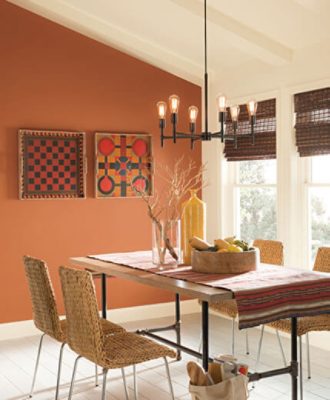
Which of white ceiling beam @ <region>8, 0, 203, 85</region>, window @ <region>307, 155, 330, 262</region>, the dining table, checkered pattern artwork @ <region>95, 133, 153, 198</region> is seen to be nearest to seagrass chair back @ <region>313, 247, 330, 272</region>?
the dining table

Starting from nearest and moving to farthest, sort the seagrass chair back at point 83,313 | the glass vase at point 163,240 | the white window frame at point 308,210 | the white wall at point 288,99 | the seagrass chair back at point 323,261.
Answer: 1. the seagrass chair back at point 83,313
2. the glass vase at point 163,240
3. the seagrass chair back at point 323,261
4. the white wall at point 288,99
5. the white window frame at point 308,210

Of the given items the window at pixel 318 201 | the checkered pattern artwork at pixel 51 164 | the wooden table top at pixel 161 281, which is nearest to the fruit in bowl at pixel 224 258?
the wooden table top at pixel 161 281

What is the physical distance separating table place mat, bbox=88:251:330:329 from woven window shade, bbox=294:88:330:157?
5.16ft

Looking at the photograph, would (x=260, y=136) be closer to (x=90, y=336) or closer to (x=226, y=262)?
(x=226, y=262)

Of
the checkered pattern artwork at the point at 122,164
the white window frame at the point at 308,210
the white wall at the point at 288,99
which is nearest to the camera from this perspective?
the white wall at the point at 288,99

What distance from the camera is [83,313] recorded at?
3141 mm

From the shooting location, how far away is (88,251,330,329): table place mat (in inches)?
118

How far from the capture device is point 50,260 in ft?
18.3

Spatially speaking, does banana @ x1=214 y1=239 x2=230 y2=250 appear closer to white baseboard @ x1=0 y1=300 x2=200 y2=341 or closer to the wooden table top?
the wooden table top

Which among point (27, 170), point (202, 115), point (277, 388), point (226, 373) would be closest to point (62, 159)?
point (27, 170)

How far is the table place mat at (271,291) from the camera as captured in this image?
9.81 feet

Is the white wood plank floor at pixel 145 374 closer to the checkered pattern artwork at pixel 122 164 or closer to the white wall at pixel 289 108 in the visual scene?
the white wall at pixel 289 108

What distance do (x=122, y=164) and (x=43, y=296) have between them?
2.42 metres

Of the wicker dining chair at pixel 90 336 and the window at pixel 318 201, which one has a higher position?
the window at pixel 318 201
